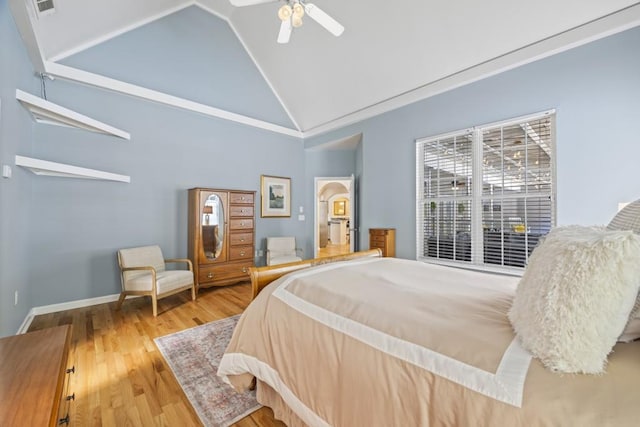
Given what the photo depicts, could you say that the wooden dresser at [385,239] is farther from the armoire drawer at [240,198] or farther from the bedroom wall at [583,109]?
the armoire drawer at [240,198]

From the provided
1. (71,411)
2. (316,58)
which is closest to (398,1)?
(316,58)

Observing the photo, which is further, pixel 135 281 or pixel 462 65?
pixel 462 65

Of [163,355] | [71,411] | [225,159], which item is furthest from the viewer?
[225,159]

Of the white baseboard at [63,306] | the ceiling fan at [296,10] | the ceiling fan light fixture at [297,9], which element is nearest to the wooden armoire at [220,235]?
the white baseboard at [63,306]

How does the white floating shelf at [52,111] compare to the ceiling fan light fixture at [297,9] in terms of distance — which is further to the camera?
the ceiling fan light fixture at [297,9]

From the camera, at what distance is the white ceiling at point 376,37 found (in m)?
2.58

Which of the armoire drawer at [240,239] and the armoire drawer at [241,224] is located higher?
the armoire drawer at [241,224]

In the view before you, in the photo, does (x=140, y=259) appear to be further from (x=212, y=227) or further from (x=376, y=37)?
(x=376, y=37)

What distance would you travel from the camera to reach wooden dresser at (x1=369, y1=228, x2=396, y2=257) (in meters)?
4.07

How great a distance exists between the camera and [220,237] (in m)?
4.10

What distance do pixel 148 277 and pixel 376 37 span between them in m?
4.27

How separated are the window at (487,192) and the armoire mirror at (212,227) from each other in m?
3.11

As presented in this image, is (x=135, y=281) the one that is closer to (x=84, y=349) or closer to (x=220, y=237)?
(x=84, y=349)

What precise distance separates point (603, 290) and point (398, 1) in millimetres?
3613
